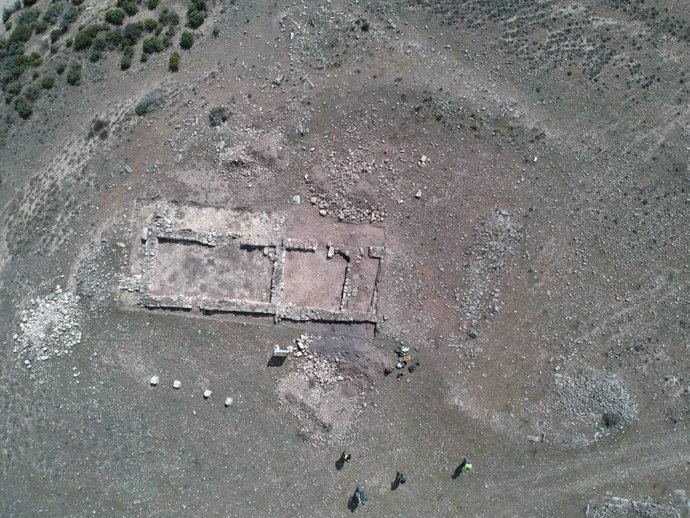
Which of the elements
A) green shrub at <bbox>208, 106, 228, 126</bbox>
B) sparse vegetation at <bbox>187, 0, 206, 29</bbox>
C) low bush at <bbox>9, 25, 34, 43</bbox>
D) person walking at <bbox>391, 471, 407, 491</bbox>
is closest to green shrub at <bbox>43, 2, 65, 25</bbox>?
low bush at <bbox>9, 25, 34, 43</bbox>

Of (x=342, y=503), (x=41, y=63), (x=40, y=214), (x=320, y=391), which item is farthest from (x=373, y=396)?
(x=41, y=63)

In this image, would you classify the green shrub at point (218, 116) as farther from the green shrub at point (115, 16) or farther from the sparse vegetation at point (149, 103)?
the green shrub at point (115, 16)

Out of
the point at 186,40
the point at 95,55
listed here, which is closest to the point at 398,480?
the point at 186,40

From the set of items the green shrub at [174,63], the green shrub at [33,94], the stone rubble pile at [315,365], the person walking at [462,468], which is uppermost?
the green shrub at [174,63]

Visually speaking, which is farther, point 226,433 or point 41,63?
point 41,63

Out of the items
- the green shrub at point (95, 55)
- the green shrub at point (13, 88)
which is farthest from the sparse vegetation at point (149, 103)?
the green shrub at point (13, 88)

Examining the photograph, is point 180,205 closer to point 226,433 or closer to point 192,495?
point 226,433
